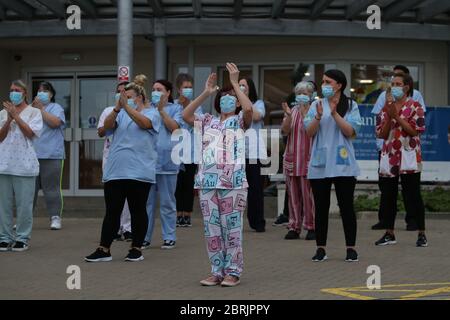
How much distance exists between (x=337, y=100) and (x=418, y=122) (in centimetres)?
148

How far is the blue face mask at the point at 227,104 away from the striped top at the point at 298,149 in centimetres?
315

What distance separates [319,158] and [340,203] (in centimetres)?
51

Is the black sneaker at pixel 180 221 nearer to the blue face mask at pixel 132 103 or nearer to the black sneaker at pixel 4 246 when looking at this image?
the black sneaker at pixel 4 246

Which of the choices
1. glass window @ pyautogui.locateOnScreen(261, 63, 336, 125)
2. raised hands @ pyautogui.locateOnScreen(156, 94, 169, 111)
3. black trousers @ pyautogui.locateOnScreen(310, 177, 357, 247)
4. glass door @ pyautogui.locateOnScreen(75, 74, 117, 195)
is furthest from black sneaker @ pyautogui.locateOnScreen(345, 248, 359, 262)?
glass door @ pyautogui.locateOnScreen(75, 74, 117, 195)

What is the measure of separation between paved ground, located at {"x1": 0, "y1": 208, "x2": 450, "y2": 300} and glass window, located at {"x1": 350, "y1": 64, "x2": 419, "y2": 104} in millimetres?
6286

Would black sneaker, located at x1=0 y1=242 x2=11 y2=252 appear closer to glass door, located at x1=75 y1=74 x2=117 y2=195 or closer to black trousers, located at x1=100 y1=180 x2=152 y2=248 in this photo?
black trousers, located at x1=100 y1=180 x2=152 y2=248

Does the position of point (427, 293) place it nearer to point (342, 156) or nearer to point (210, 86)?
point (342, 156)

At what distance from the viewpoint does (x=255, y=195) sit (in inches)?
436

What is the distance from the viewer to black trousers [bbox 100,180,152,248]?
852 cm

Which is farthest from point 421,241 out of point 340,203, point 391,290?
point 391,290

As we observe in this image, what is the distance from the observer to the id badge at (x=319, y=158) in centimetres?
848

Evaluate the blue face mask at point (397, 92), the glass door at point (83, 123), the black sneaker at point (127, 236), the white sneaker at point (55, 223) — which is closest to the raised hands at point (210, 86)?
the blue face mask at point (397, 92)

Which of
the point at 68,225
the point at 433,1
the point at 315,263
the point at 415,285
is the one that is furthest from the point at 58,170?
the point at 433,1

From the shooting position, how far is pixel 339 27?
1514cm
